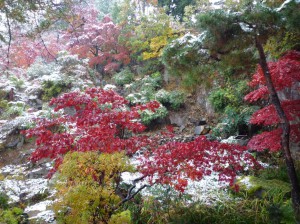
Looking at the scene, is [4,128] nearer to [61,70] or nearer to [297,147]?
[61,70]

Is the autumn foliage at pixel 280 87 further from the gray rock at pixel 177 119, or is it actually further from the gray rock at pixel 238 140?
the gray rock at pixel 177 119

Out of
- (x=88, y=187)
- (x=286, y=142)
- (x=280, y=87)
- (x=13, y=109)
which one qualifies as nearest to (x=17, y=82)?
(x=13, y=109)

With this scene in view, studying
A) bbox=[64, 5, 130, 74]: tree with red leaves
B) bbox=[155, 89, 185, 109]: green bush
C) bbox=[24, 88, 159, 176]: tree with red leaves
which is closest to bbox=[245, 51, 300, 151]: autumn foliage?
bbox=[24, 88, 159, 176]: tree with red leaves

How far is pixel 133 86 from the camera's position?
11.0 m

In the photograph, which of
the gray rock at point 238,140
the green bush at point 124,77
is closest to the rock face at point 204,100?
the gray rock at point 238,140

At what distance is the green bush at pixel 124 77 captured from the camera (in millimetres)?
11688

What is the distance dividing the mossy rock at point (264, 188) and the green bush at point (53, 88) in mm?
9041

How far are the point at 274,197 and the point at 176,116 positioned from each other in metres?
5.87

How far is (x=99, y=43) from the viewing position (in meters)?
12.0

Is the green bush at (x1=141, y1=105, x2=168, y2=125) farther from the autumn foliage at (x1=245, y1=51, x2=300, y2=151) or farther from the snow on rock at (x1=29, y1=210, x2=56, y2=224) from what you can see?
the snow on rock at (x1=29, y1=210, x2=56, y2=224)

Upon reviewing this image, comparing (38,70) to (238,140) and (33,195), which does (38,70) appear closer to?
(33,195)

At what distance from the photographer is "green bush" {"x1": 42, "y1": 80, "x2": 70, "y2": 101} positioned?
430 inches

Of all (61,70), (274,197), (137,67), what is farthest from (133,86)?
(274,197)

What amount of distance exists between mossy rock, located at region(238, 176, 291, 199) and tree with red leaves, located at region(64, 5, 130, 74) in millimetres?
8849
